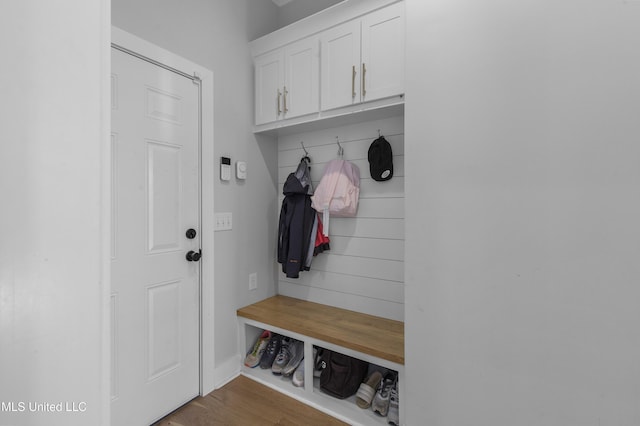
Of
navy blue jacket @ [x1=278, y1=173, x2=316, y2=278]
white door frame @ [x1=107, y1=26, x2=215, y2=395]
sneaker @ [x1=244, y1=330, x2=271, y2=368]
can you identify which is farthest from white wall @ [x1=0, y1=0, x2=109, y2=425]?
sneaker @ [x1=244, y1=330, x2=271, y2=368]

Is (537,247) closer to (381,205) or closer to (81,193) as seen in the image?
(381,205)

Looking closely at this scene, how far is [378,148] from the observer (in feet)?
6.31

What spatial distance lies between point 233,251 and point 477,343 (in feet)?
5.28

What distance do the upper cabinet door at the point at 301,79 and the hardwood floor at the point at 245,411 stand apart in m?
1.93

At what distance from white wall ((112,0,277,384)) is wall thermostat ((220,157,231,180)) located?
0.04 m

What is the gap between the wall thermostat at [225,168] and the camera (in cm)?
196

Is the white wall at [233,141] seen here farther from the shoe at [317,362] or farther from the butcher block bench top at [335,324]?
the shoe at [317,362]

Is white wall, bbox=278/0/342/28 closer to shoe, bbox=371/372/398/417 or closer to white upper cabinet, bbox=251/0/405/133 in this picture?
white upper cabinet, bbox=251/0/405/133

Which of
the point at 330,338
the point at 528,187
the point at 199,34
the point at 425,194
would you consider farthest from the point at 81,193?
the point at 199,34

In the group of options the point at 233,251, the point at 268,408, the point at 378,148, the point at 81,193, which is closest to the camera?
the point at 81,193

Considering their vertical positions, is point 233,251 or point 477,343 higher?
point 233,251

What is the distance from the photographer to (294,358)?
205 cm

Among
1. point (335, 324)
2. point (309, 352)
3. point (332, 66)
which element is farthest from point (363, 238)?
point (332, 66)

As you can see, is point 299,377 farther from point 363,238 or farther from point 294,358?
point 363,238
